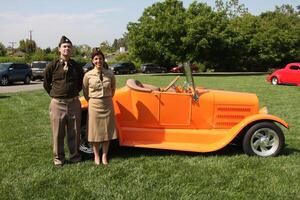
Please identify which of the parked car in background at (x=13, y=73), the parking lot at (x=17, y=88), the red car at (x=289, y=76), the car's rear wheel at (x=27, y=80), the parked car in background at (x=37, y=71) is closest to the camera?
the parking lot at (x=17, y=88)

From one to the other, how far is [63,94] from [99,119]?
2.03 feet

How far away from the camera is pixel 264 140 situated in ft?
23.2

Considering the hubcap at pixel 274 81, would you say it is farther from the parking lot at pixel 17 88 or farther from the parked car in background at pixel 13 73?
the parked car in background at pixel 13 73

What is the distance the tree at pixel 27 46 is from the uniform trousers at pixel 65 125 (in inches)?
3544

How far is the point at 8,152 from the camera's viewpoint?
738 cm

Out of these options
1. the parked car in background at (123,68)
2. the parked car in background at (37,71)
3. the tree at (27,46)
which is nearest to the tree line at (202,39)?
the parked car in background at (123,68)

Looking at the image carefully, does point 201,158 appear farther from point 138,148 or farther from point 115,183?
point 115,183

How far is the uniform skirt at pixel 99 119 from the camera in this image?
6.47 meters

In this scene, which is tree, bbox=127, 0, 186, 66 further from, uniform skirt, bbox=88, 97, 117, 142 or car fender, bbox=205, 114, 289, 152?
uniform skirt, bbox=88, 97, 117, 142

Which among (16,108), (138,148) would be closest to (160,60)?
(16,108)

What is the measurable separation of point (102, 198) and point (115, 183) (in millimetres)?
565

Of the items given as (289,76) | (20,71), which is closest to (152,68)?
(20,71)

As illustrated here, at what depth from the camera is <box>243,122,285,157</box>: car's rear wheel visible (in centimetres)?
699

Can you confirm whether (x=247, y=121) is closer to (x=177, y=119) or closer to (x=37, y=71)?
(x=177, y=119)
